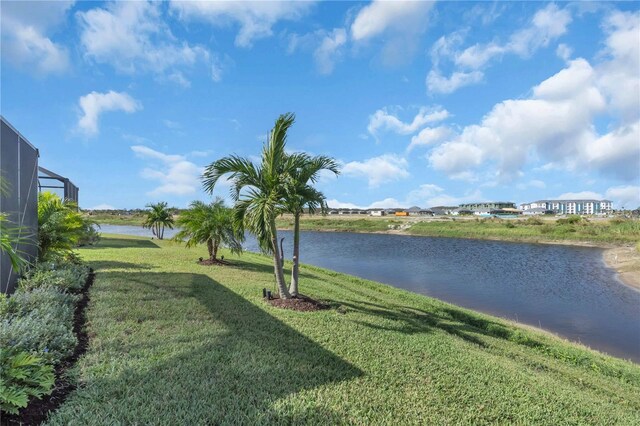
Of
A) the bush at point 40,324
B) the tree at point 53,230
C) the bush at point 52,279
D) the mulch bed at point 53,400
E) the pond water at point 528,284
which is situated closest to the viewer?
the mulch bed at point 53,400

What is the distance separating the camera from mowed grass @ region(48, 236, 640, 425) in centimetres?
340

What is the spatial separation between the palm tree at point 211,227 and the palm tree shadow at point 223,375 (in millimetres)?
7063

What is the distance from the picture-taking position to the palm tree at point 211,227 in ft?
43.8

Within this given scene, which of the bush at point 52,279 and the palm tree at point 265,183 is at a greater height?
the palm tree at point 265,183

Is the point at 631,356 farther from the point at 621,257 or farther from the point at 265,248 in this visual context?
the point at 621,257

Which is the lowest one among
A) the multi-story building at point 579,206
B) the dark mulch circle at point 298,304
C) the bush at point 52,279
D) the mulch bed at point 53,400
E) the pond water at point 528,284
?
the pond water at point 528,284

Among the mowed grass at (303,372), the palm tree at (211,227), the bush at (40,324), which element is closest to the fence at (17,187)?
the bush at (40,324)

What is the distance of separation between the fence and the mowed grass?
1628 millimetres

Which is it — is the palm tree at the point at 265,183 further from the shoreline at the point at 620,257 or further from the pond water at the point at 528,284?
the shoreline at the point at 620,257

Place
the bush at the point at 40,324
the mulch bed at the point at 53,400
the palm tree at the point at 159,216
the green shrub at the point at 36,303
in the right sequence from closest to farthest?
the mulch bed at the point at 53,400, the bush at the point at 40,324, the green shrub at the point at 36,303, the palm tree at the point at 159,216

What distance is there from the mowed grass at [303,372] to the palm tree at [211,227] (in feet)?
17.3

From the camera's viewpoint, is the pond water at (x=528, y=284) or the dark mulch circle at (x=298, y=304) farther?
the pond water at (x=528, y=284)

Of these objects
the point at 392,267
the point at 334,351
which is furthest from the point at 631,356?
the point at 392,267

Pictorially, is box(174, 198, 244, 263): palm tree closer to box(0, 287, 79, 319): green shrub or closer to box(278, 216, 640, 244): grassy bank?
box(0, 287, 79, 319): green shrub
